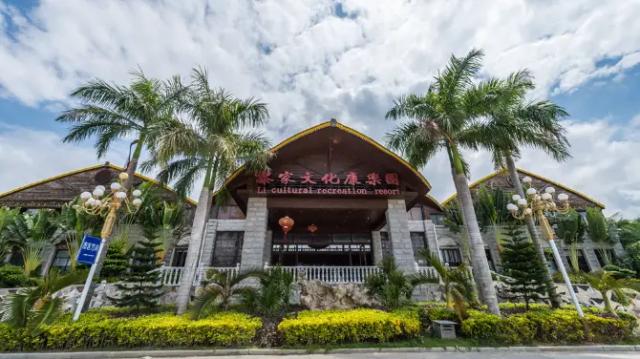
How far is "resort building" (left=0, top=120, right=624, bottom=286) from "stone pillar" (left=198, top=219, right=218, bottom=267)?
58mm

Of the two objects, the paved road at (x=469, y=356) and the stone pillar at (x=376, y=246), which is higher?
the stone pillar at (x=376, y=246)

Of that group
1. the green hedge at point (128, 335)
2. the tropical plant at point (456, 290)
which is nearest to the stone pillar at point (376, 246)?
the tropical plant at point (456, 290)

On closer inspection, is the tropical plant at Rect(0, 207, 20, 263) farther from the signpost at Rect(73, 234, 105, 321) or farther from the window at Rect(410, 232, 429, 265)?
the window at Rect(410, 232, 429, 265)

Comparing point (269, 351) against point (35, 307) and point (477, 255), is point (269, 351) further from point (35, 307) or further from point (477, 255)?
point (477, 255)

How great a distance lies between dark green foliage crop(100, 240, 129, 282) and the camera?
40.6ft

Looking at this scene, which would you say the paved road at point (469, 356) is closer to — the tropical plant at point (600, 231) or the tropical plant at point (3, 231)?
the tropical plant at point (600, 231)

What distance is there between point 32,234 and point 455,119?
22.7 m

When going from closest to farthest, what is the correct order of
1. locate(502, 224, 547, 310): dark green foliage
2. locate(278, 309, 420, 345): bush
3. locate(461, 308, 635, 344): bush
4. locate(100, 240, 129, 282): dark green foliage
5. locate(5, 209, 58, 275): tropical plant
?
locate(278, 309, 420, 345): bush → locate(461, 308, 635, 344): bush → locate(502, 224, 547, 310): dark green foliage → locate(100, 240, 129, 282): dark green foliage → locate(5, 209, 58, 275): tropical plant

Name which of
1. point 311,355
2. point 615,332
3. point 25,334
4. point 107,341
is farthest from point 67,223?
point 615,332

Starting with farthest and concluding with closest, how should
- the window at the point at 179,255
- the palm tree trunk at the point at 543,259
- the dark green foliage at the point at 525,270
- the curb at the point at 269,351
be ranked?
the window at the point at 179,255
the dark green foliage at the point at 525,270
the palm tree trunk at the point at 543,259
the curb at the point at 269,351

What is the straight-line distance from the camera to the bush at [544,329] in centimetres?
691

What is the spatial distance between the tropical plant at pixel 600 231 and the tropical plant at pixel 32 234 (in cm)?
3315

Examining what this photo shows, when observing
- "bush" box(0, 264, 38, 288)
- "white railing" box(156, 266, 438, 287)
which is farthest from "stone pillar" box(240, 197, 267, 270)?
"bush" box(0, 264, 38, 288)

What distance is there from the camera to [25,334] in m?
6.11
